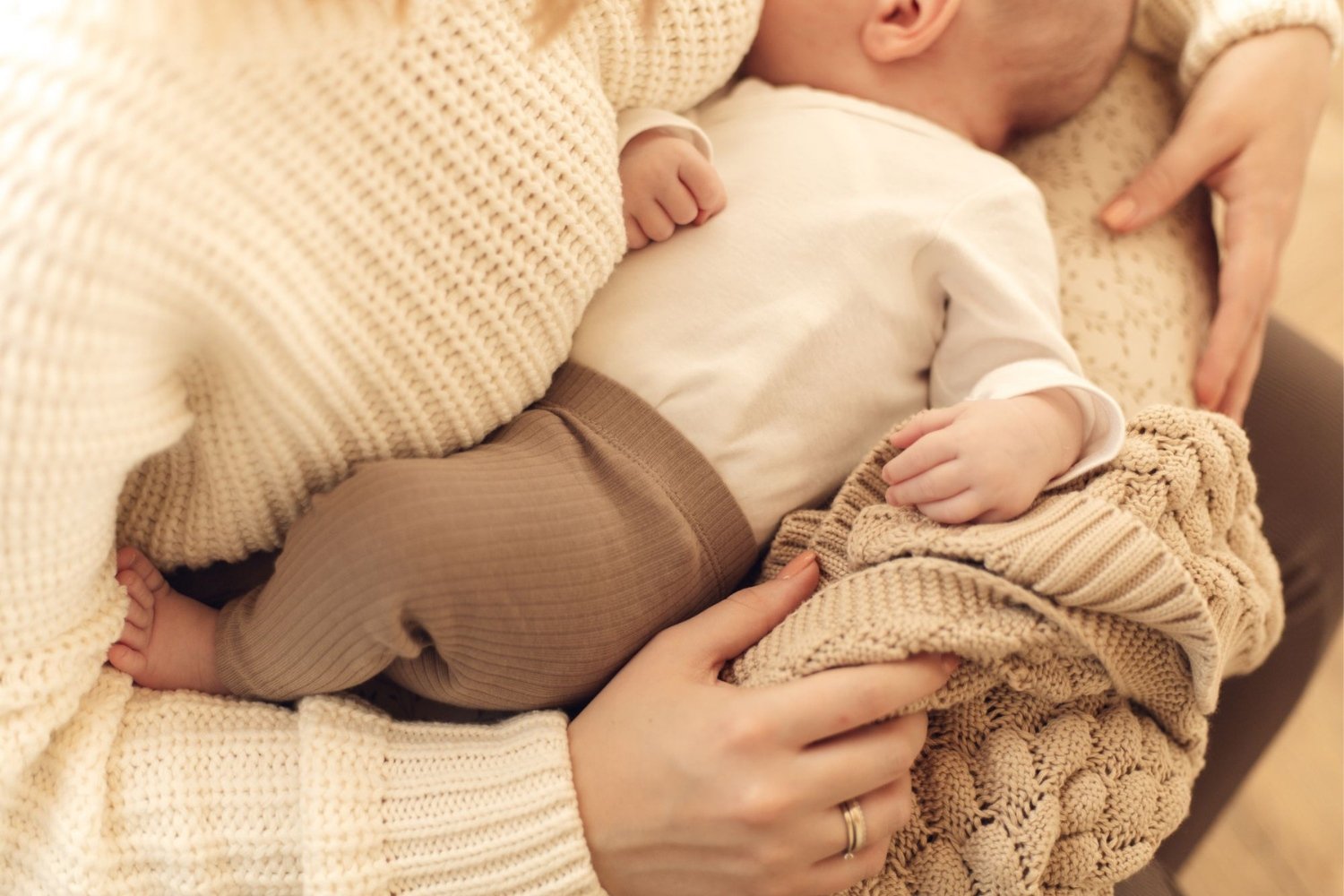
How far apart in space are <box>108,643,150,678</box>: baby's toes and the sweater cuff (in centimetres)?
12

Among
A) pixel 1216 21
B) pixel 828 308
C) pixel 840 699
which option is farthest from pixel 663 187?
pixel 1216 21

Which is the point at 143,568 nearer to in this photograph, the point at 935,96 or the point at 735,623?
the point at 735,623

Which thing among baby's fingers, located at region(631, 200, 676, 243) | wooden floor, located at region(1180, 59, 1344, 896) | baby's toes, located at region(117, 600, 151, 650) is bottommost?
wooden floor, located at region(1180, 59, 1344, 896)

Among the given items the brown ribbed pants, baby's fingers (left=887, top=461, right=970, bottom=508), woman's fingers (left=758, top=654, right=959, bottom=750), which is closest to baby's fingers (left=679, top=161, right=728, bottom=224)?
the brown ribbed pants

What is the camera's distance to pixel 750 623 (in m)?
0.74

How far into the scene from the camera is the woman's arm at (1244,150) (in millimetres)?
976

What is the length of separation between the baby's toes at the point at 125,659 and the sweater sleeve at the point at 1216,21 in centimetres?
112

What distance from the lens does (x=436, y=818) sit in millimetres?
689

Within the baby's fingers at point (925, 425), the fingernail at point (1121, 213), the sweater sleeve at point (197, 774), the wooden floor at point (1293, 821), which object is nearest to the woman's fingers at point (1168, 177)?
the fingernail at point (1121, 213)

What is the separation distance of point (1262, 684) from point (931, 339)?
0.55 metres

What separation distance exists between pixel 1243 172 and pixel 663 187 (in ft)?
2.03

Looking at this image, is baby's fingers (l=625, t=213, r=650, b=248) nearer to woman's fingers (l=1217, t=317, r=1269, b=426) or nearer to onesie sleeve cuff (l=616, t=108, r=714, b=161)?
onesie sleeve cuff (l=616, t=108, r=714, b=161)

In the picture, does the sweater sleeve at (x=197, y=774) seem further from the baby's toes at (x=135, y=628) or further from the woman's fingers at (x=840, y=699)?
the woman's fingers at (x=840, y=699)

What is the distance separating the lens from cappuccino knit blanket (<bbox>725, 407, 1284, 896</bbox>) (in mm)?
666
